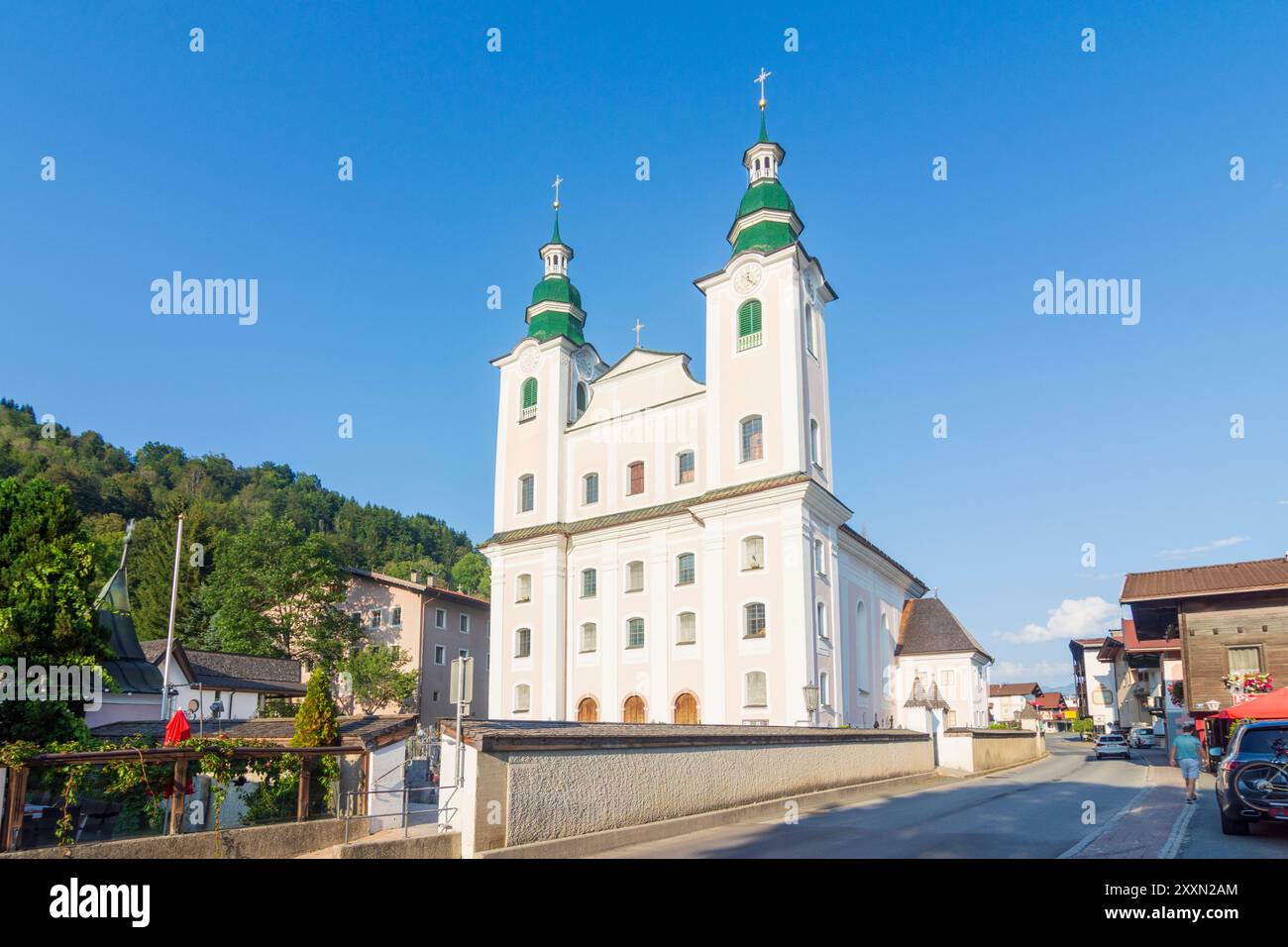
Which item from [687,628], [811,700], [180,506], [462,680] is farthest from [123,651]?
[180,506]

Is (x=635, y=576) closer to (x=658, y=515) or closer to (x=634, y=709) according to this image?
(x=658, y=515)

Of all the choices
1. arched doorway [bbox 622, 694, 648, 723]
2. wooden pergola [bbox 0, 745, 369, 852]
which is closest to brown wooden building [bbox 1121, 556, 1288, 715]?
arched doorway [bbox 622, 694, 648, 723]

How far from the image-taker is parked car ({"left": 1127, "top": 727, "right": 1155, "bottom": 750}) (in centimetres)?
5588

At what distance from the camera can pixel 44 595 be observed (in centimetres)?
1558

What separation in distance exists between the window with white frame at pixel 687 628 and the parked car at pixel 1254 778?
75.4ft

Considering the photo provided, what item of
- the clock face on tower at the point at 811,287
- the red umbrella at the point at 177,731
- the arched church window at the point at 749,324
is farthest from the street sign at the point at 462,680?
the clock face on tower at the point at 811,287

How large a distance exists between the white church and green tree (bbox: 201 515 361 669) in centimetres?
1415

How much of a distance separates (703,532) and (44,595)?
24842 millimetres

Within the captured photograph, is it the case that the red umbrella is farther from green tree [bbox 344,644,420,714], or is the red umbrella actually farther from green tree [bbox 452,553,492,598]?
green tree [bbox 452,553,492,598]

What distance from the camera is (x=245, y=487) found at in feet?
427

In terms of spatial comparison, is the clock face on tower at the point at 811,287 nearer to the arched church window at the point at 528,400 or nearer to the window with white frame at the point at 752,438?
the window with white frame at the point at 752,438

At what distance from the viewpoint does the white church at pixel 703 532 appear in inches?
1340
